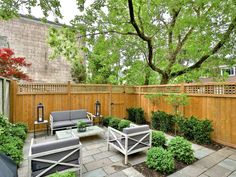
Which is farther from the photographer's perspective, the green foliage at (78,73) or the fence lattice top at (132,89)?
the green foliage at (78,73)

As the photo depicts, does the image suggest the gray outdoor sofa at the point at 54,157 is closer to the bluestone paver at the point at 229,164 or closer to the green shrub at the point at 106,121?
the bluestone paver at the point at 229,164

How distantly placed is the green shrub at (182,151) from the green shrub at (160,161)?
0.46m

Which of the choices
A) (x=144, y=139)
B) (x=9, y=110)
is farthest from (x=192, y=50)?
(x=9, y=110)

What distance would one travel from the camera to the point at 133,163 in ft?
11.5

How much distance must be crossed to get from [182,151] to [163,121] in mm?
2590

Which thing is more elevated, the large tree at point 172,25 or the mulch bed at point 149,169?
the large tree at point 172,25

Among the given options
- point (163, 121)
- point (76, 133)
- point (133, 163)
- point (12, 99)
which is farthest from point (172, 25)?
point (12, 99)

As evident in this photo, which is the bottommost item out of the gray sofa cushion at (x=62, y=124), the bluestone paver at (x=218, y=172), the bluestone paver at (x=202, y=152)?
the bluestone paver at (x=202, y=152)

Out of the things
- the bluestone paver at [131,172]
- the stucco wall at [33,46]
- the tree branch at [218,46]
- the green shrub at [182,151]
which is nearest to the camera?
the bluestone paver at [131,172]

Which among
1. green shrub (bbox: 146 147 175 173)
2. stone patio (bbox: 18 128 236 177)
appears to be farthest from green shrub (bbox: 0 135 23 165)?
green shrub (bbox: 146 147 175 173)

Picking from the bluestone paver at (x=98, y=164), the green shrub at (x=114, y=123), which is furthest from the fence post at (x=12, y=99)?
the bluestone paver at (x=98, y=164)

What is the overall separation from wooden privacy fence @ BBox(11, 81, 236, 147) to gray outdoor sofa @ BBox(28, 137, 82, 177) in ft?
12.8

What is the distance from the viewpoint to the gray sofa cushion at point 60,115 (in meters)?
5.92

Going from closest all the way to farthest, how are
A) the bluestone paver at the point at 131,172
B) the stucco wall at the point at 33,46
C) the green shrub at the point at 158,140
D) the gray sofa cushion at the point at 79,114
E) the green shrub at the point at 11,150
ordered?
the bluestone paver at the point at 131,172 → the green shrub at the point at 11,150 → the green shrub at the point at 158,140 → the gray sofa cushion at the point at 79,114 → the stucco wall at the point at 33,46
